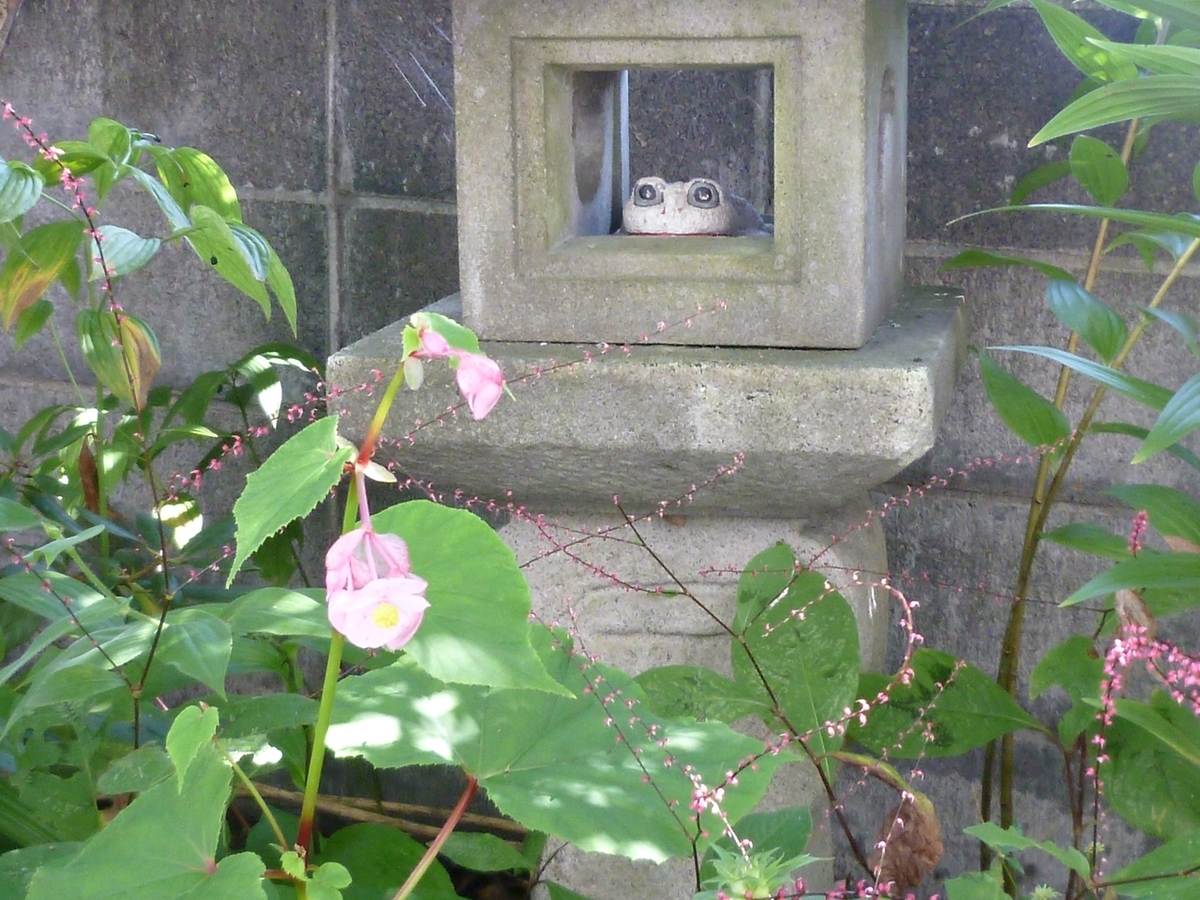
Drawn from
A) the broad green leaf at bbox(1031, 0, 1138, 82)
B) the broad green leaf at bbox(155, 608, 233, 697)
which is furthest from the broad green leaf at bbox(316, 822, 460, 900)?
the broad green leaf at bbox(1031, 0, 1138, 82)

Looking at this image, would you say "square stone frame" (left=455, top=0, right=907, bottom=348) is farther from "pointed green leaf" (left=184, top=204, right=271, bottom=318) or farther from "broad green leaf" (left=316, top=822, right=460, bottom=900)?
"broad green leaf" (left=316, top=822, right=460, bottom=900)

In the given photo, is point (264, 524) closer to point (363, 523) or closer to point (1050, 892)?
point (363, 523)

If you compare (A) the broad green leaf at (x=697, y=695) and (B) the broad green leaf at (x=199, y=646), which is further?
(A) the broad green leaf at (x=697, y=695)

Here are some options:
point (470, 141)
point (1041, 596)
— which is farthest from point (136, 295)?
point (1041, 596)

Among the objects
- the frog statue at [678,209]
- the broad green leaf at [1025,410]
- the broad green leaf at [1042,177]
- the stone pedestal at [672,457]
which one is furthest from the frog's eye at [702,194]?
the broad green leaf at [1042,177]

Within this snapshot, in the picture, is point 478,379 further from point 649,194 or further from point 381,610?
point 649,194

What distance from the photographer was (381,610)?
1.89 feet

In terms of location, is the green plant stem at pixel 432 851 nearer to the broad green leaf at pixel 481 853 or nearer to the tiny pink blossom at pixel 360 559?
the tiny pink blossom at pixel 360 559

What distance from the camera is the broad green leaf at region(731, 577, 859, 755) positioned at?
121 cm

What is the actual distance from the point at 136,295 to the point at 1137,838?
1.77 metres

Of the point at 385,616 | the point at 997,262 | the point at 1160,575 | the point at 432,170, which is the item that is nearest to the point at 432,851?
the point at 385,616

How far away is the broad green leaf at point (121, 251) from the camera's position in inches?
40.0

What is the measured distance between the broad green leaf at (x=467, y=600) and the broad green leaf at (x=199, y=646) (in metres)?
0.27

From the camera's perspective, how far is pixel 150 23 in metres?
1.97
